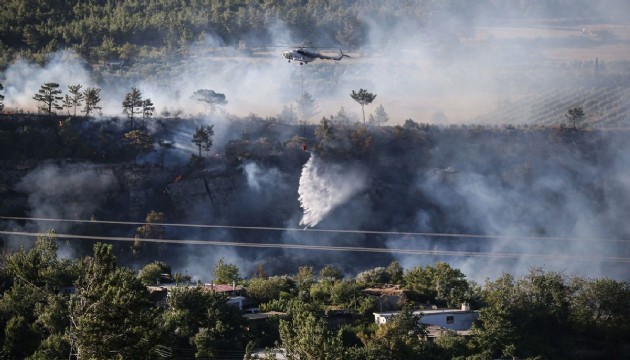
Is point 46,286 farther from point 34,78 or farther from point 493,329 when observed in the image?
point 34,78

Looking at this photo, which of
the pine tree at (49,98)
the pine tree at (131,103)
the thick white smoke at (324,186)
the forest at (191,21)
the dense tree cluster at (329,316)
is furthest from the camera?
the forest at (191,21)

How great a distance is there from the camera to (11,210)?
3108 inches

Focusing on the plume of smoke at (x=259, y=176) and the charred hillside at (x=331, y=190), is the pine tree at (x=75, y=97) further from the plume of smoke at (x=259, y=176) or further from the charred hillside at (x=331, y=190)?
the plume of smoke at (x=259, y=176)

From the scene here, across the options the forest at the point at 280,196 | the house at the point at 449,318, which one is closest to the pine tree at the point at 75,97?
the forest at the point at 280,196

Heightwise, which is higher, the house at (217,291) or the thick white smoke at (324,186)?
the thick white smoke at (324,186)

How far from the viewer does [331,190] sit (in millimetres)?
84375

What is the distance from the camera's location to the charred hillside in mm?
78250

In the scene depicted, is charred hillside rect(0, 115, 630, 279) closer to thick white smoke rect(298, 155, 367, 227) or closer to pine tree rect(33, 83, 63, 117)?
thick white smoke rect(298, 155, 367, 227)

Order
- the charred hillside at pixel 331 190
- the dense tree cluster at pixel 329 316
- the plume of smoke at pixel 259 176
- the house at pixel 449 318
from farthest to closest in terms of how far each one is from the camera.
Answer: the plume of smoke at pixel 259 176
the charred hillside at pixel 331 190
the house at pixel 449 318
the dense tree cluster at pixel 329 316

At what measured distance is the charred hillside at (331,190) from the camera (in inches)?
3081

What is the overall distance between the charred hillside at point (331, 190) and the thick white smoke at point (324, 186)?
0.11m

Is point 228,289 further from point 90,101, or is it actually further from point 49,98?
point 90,101

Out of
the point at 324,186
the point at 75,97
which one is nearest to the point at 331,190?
the point at 324,186

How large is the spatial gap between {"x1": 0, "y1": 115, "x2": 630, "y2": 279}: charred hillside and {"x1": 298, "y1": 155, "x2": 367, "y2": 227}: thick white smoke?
0.11m
